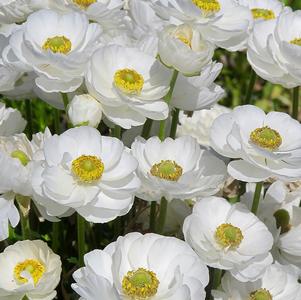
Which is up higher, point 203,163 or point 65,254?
point 203,163

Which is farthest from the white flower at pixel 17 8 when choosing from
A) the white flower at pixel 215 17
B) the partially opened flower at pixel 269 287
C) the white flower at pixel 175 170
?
the partially opened flower at pixel 269 287

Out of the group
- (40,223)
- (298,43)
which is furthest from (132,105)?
(40,223)

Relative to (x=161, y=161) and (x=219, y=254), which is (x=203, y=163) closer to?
(x=161, y=161)

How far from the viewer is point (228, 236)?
1.53 m

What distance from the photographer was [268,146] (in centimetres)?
157

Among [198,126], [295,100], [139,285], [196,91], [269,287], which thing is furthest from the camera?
[198,126]

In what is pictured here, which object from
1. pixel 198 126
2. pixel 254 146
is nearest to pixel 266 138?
pixel 254 146

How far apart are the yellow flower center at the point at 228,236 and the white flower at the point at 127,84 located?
27 cm

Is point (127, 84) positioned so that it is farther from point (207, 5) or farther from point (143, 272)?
point (143, 272)

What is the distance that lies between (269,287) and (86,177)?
1.48ft

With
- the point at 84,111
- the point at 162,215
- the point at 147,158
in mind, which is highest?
the point at 84,111

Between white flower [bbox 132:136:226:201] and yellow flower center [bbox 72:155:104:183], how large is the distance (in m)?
0.10

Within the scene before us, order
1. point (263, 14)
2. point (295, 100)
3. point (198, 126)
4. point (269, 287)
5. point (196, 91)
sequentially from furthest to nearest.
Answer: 1. point (198, 126)
2. point (263, 14)
3. point (295, 100)
4. point (196, 91)
5. point (269, 287)

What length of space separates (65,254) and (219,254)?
607 mm
